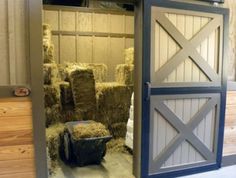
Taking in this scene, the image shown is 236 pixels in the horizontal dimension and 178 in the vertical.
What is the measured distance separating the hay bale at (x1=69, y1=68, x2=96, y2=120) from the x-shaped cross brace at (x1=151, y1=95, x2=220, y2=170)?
179 cm

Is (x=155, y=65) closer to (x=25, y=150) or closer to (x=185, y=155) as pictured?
(x=185, y=155)

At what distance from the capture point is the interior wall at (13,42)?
248 cm

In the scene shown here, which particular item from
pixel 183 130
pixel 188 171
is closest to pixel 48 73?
pixel 183 130

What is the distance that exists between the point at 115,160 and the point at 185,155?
1140 mm

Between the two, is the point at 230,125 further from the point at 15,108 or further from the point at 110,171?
the point at 15,108

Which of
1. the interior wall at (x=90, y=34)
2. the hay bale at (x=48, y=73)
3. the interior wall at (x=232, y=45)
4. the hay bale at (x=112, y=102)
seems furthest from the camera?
the interior wall at (x=90, y=34)

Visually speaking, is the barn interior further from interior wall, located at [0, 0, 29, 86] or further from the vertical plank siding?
interior wall, located at [0, 0, 29, 86]

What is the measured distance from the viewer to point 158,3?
3051mm

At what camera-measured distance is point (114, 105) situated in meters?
5.14

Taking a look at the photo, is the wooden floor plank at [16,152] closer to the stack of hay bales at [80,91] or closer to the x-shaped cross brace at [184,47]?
the x-shaped cross brace at [184,47]

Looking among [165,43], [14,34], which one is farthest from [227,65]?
[14,34]

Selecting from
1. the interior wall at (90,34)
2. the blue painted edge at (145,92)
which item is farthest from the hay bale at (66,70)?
the blue painted edge at (145,92)

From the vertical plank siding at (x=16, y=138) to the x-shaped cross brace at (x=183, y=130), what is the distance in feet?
4.71

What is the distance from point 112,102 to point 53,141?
A: 1543 millimetres
